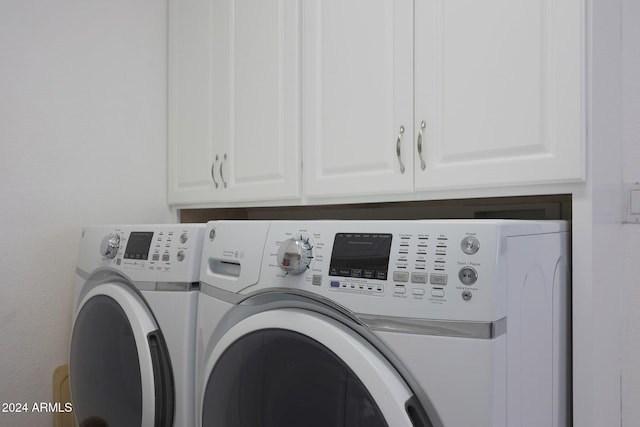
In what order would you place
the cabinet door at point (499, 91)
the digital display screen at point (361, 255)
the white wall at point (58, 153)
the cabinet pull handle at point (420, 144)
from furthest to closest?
the white wall at point (58, 153)
the cabinet pull handle at point (420, 144)
the cabinet door at point (499, 91)
the digital display screen at point (361, 255)

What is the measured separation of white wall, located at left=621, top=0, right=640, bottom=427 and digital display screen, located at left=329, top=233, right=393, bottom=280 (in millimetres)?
737

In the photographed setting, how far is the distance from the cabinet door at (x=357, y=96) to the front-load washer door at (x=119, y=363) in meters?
0.60

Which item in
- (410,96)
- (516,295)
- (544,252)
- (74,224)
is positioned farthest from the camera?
(74,224)

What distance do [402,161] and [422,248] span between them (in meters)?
0.45

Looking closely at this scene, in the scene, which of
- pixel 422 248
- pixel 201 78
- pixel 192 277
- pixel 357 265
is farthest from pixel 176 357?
pixel 201 78

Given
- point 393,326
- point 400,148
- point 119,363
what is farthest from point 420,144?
point 119,363

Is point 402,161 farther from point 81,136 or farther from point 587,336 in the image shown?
point 81,136

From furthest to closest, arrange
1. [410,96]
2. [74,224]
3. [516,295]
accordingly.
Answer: [74,224] → [410,96] → [516,295]

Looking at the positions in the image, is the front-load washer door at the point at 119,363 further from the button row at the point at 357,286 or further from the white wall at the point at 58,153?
the button row at the point at 357,286

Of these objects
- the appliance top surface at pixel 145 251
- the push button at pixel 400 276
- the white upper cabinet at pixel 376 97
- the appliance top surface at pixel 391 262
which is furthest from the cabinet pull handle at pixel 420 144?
the appliance top surface at pixel 145 251

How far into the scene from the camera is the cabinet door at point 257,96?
1488mm

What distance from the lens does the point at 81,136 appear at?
1759 mm

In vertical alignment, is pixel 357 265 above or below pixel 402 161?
below

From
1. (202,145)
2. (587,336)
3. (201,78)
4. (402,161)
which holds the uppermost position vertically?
(201,78)
